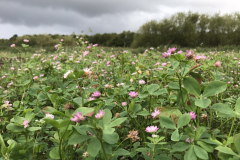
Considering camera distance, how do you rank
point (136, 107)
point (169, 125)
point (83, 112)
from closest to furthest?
1. point (83, 112)
2. point (169, 125)
3. point (136, 107)

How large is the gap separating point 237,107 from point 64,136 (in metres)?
0.72

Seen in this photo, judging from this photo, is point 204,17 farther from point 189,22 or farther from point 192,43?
point 192,43

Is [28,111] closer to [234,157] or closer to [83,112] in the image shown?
[83,112]

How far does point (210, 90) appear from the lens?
77 cm

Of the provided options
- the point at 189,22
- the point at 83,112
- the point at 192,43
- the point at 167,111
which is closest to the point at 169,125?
the point at 167,111

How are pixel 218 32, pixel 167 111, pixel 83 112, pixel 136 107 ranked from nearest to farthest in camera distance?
pixel 83 112 → pixel 167 111 → pixel 136 107 → pixel 218 32

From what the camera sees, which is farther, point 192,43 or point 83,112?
point 192,43

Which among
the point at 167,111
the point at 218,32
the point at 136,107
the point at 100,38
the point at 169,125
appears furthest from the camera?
the point at 100,38

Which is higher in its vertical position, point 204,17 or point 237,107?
point 204,17

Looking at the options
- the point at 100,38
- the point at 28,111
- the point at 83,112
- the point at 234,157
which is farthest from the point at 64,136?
the point at 100,38

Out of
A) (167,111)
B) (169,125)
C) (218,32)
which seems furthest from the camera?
(218,32)

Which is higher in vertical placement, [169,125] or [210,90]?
[210,90]

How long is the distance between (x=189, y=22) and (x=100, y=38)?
49.1ft

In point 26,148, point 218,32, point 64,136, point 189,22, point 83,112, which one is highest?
point 189,22
